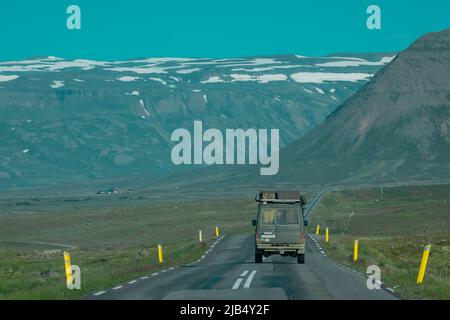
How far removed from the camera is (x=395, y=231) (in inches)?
3937

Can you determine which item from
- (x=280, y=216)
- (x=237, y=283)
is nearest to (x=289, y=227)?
(x=280, y=216)

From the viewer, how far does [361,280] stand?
33.0 metres

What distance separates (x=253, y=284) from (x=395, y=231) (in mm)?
71685

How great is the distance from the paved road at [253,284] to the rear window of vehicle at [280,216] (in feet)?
6.69

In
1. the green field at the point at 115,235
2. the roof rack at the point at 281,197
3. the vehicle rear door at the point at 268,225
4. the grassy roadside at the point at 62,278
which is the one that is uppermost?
the roof rack at the point at 281,197

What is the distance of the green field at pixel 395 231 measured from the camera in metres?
34.1

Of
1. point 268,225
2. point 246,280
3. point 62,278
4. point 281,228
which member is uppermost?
point 268,225

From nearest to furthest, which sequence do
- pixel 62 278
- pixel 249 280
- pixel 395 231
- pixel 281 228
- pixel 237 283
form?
pixel 237 283 → pixel 249 280 → pixel 62 278 → pixel 281 228 → pixel 395 231

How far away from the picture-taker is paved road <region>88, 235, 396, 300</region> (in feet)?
86.9

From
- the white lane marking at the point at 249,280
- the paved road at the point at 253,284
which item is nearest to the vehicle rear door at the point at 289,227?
the paved road at the point at 253,284

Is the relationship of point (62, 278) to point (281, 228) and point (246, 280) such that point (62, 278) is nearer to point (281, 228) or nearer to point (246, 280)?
point (246, 280)

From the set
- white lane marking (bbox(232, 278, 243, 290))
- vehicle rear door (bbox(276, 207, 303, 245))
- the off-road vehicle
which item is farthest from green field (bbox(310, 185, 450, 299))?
white lane marking (bbox(232, 278, 243, 290))

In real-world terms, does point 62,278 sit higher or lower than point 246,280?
lower

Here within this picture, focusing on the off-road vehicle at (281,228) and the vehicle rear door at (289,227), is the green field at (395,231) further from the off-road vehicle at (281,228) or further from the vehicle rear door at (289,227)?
the vehicle rear door at (289,227)
